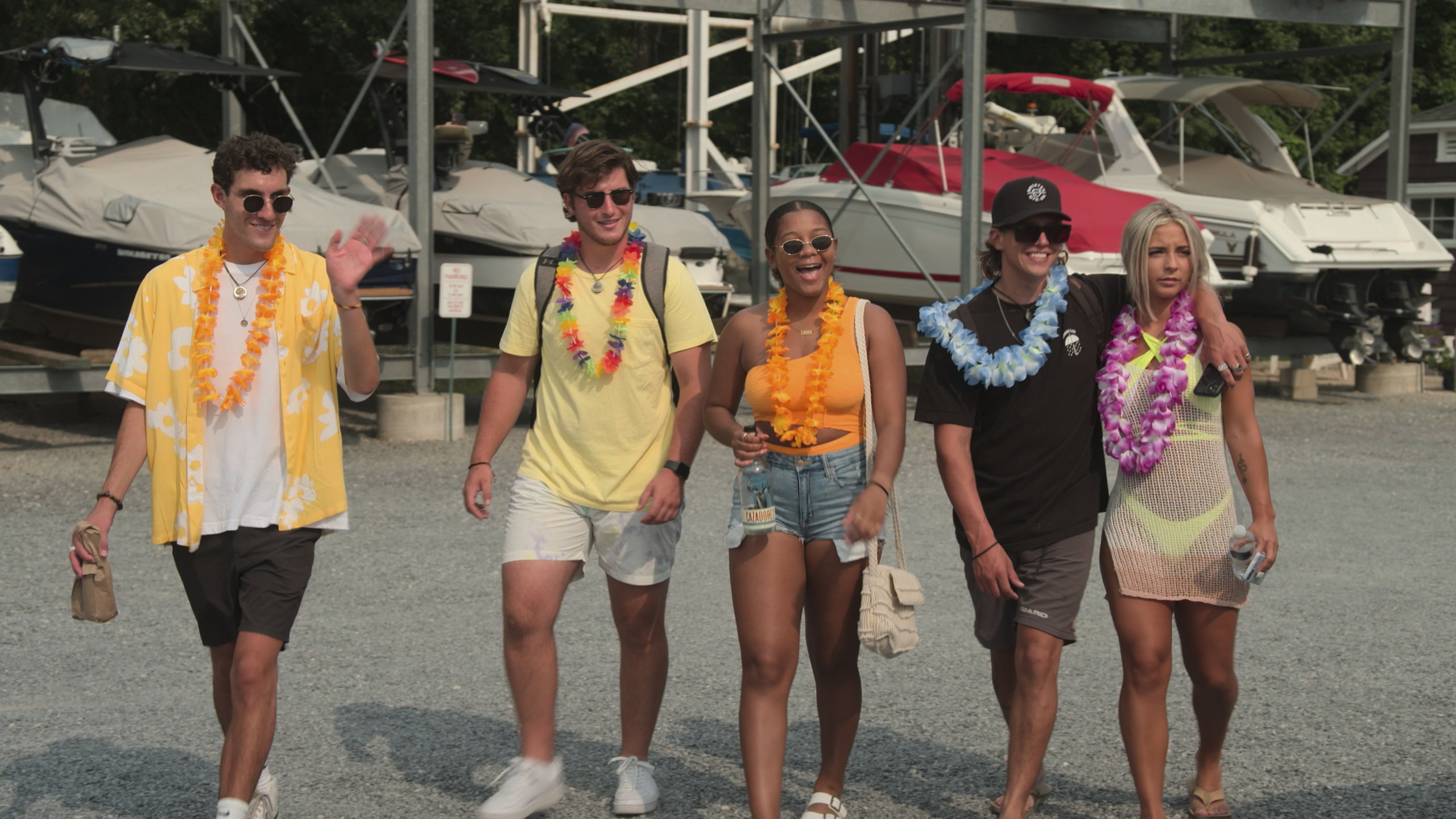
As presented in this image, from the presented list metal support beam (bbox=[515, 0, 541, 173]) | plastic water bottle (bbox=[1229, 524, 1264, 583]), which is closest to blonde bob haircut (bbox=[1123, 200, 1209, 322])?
plastic water bottle (bbox=[1229, 524, 1264, 583])

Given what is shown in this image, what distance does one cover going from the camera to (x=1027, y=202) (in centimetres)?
385

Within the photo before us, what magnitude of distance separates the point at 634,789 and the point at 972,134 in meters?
9.36

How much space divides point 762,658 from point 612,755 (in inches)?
43.0

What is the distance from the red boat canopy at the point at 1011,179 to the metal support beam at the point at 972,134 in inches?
13.3

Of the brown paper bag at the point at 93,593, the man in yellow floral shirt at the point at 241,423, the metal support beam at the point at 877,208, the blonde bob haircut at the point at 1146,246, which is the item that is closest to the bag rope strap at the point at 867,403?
the blonde bob haircut at the point at 1146,246

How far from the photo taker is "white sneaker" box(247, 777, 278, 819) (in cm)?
385

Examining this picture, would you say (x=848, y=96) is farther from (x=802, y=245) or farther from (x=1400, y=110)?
(x=802, y=245)

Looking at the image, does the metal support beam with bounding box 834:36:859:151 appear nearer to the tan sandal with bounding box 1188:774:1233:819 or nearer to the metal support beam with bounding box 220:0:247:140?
the metal support beam with bounding box 220:0:247:140

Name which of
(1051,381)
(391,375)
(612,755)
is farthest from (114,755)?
(391,375)

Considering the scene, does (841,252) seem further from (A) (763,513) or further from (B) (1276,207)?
(A) (763,513)

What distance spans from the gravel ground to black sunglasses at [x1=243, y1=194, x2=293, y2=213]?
64.7 inches

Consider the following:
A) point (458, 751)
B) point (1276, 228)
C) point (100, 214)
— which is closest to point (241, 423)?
point (458, 751)

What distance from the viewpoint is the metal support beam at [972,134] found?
495 inches

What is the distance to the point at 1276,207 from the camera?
13930 millimetres
